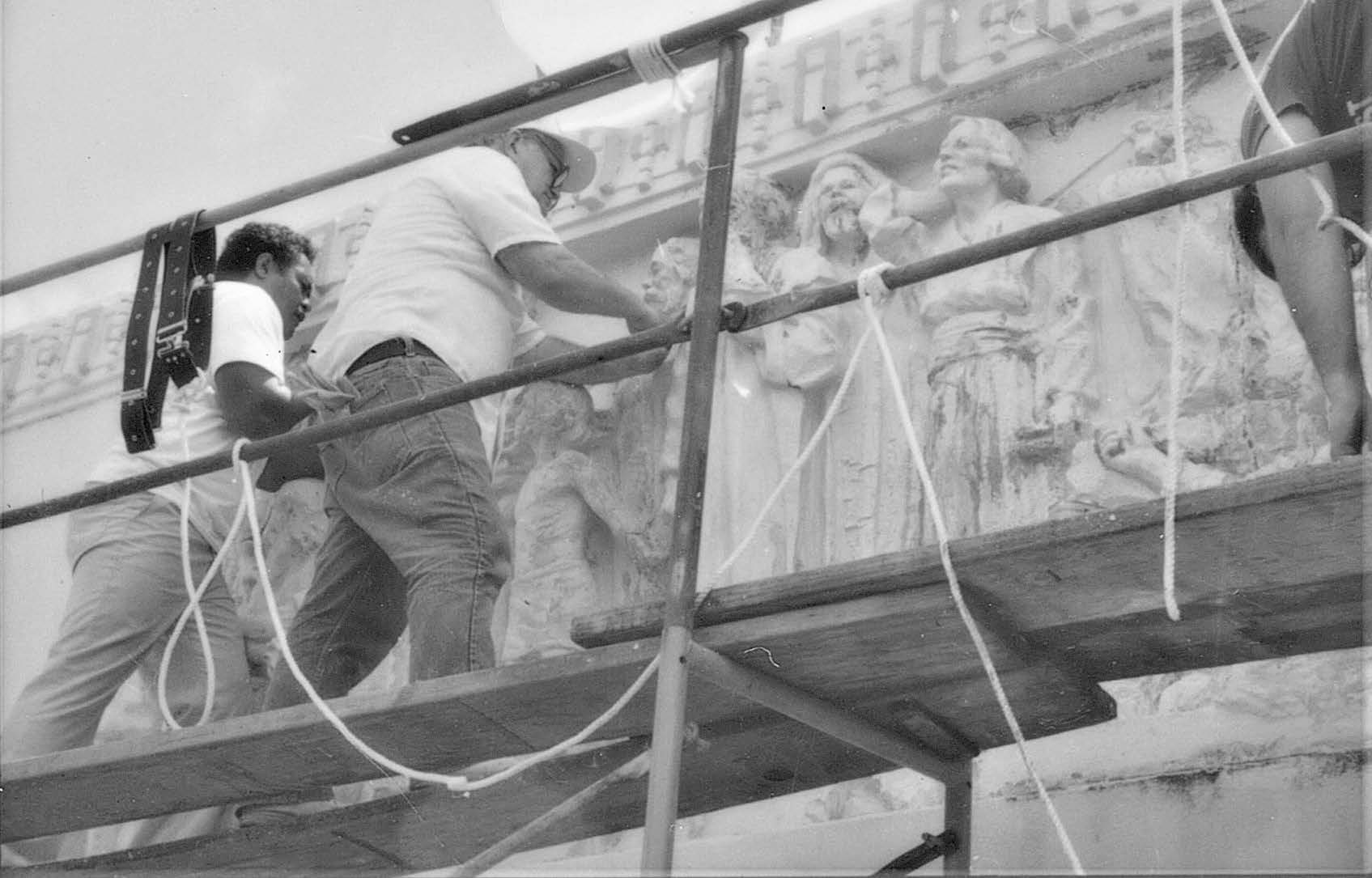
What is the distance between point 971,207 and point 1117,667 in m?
2.06

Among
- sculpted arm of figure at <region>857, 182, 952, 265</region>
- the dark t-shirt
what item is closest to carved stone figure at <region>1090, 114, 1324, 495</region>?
sculpted arm of figure at <region>857, 182, 952, 265</region>

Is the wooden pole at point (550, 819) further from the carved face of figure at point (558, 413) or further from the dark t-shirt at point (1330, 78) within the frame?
the carved face of figure at point (558, 413)

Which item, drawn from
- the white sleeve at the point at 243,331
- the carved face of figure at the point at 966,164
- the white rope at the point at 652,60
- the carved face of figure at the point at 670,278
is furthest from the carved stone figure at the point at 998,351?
the white sleeve at the point at 243,331

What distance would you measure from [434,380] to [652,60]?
3.01 ft

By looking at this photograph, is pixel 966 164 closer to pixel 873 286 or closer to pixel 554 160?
pixel 554 160

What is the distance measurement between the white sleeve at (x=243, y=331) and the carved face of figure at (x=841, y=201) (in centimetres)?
143

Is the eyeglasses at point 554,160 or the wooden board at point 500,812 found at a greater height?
the eyeglasses at point 554,160

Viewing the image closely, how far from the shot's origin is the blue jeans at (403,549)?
441 centimetres

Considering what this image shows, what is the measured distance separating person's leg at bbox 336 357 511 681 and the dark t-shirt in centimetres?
160

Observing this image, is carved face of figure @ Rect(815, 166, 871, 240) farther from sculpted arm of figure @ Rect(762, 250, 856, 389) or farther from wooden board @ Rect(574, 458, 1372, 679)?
wooden board @ Rect(574, 458, 1372, 679)

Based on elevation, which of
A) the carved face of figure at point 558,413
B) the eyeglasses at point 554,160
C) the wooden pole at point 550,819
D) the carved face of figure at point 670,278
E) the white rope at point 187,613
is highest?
the carved face of figure at point 670,278

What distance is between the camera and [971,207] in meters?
5.58

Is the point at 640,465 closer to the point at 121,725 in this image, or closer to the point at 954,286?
the point at 954,286

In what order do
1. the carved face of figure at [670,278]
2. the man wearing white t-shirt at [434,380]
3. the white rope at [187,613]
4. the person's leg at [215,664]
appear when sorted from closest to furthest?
1. the man wearing white t-shirt at [434,380]
2. the white rope at [187,613]
3. the person's leg at [215,664]
4. the carved face of figure at [670,278]
